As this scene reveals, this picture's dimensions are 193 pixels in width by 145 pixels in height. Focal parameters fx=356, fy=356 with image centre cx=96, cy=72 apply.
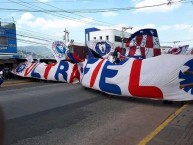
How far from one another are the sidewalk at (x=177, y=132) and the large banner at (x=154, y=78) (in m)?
1.84

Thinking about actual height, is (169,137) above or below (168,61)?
below

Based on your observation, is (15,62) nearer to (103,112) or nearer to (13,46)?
(13,46)

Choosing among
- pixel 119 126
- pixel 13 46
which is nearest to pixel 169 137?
pixel 119 126

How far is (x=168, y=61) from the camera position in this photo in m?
12.3

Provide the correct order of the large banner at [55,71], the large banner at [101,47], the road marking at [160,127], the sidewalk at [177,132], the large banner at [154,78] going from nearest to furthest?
1. the sidewalk at [177,132]
2. the road marking at [160,127]
3. the large banner at [154,78]
4. the large banner at [101,47]
5. the large banner at [55,71]

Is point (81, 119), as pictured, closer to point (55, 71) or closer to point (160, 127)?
point (160, 127)

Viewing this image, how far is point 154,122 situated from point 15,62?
25538 millimetres

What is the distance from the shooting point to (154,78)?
12.4 m

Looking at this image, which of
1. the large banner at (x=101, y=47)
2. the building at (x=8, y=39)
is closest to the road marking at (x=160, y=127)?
the large banner at (x=101, y=47)

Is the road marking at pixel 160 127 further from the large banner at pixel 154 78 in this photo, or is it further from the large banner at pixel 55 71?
the large banner at pixel 55 71

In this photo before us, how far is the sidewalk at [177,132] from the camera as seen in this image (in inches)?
270

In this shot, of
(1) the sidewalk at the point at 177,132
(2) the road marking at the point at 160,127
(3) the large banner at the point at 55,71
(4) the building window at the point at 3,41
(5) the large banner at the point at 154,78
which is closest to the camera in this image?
(1) the sidewalk at the point at 177,132

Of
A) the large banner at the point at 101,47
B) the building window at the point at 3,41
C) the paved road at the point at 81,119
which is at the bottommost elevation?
the paved road at the point at 81,119

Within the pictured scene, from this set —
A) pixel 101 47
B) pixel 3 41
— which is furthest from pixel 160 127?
pixel 3 41
